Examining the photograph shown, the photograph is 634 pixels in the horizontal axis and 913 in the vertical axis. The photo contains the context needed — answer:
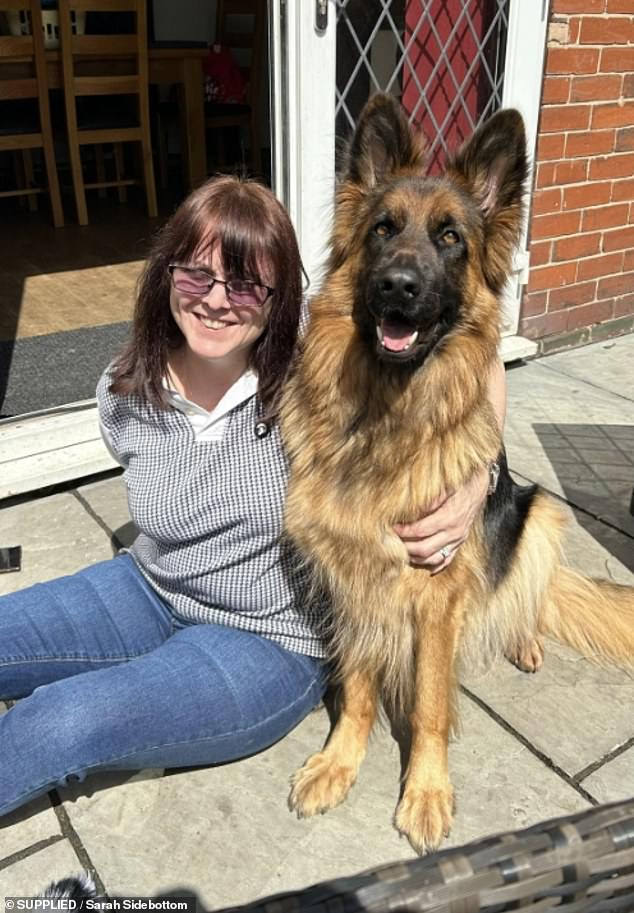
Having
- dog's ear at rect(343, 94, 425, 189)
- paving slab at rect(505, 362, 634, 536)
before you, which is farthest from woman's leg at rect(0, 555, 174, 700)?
paving slab at rect(505, 362, 634, 536)

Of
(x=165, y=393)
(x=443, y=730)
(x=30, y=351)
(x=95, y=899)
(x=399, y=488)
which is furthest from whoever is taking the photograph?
(x=30, y=351)

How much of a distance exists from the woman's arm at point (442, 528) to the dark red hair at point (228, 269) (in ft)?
1.67

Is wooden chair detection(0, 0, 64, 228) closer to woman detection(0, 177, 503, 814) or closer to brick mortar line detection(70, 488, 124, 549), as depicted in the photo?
brick mortar line detection(70, 488, 124, 549)

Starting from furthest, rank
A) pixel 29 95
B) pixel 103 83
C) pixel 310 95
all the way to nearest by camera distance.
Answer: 1. pixel 103 83
2. pixel 29 95
3. pixel 310 95

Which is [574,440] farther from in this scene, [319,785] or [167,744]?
[167,744]

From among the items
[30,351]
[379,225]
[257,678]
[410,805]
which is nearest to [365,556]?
[257,678]

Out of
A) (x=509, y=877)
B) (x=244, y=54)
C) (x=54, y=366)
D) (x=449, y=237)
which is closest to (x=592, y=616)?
(x=449, y=237)

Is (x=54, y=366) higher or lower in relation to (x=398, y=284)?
lower

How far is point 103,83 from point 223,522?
6.00 meters

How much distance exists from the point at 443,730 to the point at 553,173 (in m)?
3.62

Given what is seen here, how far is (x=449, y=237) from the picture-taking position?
1.85 m

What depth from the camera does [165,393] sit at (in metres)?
2.08

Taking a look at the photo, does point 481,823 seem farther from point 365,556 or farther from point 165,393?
point 165,393

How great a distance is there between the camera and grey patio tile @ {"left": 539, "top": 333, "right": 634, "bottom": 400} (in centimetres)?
445
